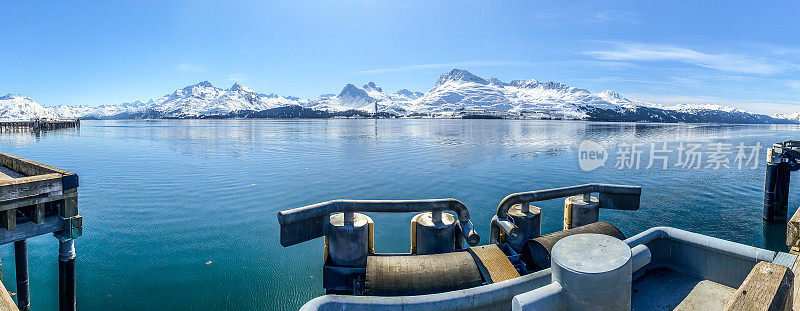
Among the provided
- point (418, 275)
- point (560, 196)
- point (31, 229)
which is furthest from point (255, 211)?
point (560, 196)

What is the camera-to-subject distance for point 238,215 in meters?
26.7

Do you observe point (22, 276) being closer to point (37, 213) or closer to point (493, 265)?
point (37, 213)

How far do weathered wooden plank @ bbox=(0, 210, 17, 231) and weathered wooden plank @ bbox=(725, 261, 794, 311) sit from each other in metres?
15.3

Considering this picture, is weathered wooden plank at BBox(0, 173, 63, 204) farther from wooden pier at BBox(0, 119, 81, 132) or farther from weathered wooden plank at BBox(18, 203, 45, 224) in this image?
wooden pier at BBox(0, 119, 81, 132)

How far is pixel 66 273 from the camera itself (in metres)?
13.0

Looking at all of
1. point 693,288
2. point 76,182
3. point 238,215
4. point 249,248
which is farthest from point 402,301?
point 238,215

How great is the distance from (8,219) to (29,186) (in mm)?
1070

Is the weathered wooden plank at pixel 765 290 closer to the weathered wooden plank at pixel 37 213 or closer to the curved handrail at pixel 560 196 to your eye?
the curved handrail at pixel 560 196

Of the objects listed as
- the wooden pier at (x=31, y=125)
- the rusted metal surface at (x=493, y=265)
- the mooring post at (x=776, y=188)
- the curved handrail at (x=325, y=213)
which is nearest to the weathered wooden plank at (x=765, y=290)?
the rusted metal surface at (x=493, y=265)

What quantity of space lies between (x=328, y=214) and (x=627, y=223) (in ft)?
68.5

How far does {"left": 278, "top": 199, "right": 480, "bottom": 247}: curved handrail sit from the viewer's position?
12.7m

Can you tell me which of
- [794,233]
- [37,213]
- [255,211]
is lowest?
[255,211]

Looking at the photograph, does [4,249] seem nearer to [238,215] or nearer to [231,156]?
[238,215]

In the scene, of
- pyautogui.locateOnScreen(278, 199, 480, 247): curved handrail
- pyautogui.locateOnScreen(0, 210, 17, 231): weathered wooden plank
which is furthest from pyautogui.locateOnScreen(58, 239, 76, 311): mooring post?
pyautogui.locateOnScreen(278, 199, 480, 247): curved handrail
